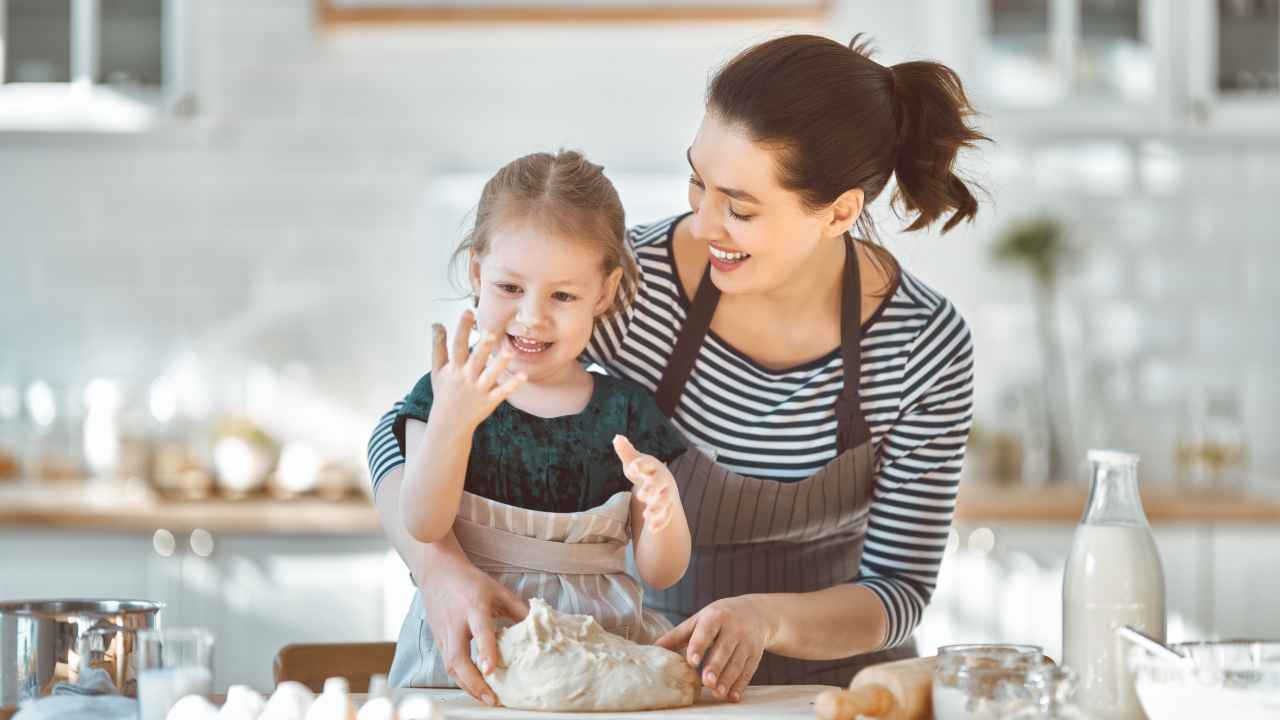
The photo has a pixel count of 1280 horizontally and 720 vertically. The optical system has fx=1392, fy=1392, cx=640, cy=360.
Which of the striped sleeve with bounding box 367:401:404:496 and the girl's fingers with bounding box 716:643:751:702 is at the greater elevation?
the striped sleeve with bounding box 367:401:404:496

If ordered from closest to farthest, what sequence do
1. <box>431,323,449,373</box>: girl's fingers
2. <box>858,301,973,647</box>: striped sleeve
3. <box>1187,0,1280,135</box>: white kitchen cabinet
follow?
<box>431,323,449,373</box>: girl's fingers, <box>858,301,973,647</box>: striped sleeve, <box>1187,0,1280,135</box>: white kitchen cabinet


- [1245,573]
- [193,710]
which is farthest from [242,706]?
[1245,573]

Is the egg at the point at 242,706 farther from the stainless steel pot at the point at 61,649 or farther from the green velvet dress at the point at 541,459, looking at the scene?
the green velvet dress at the point at 541,459

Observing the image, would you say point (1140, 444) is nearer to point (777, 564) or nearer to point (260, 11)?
point (777, 564)

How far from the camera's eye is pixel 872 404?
180 centimetres

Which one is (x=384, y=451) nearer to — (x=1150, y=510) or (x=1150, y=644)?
(x=1150, y=644)

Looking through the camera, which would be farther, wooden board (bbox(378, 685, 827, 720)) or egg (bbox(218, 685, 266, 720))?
wooden board (bbox(378, 685, 827, 720))

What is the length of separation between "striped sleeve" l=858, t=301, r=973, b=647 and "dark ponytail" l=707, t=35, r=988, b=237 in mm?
188

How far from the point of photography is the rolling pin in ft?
3.87

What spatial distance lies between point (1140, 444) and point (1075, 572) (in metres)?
2.86

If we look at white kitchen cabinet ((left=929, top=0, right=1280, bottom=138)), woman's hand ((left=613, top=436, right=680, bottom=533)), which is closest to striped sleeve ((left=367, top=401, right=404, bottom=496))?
woman's hand ((left=613, top=436, right=680, bottom=533))

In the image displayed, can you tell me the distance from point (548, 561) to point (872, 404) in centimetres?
51

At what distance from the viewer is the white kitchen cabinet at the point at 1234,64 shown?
351 centimetres

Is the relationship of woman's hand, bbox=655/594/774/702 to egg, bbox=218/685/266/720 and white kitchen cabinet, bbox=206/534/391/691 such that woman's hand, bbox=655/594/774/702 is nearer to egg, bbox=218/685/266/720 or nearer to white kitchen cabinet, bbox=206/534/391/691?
egg, bbox=218/685/266/720
